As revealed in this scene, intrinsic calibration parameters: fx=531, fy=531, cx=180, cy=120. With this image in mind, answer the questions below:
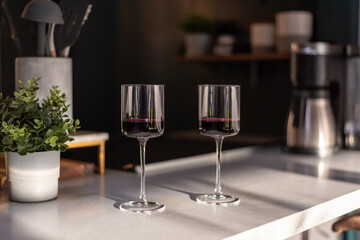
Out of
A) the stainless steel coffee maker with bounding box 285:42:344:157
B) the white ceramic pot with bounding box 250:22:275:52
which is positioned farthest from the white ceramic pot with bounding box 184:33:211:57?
the stainless steel coffee maker with bounding box 285:42:344:157

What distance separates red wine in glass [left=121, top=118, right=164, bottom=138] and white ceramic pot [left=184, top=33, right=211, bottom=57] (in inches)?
67.9

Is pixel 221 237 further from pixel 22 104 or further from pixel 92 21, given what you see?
pixel 92 21

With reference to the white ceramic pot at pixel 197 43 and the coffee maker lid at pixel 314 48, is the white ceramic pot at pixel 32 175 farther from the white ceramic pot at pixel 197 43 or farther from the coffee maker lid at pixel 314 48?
the white ceramic pot at pixel 197 43

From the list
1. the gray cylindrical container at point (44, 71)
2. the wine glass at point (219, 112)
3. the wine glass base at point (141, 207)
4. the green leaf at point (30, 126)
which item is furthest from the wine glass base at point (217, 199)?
the gray cylindrical container at point (44, 71)

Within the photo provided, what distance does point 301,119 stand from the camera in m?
1.94

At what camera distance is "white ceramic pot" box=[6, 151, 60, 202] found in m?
1.10

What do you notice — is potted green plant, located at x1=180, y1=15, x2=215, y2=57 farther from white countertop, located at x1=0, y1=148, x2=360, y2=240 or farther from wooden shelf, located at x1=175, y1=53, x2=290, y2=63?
white countertop, located at x1=0, y1=148, x2=360, y2=240

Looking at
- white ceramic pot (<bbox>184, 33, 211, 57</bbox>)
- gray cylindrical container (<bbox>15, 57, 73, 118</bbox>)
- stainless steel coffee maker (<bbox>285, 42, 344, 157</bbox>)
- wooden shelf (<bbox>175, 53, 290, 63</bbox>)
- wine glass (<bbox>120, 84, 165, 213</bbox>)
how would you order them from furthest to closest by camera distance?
white ceramic pot (<bbox>184, 33, 211, 57</bbox>) → wooden shelf (<bbox>175, 53, 290, 63</bbox>) → stainless steel coffee maker (<bbox>285, 42, 344, 157</bbox>) → gray cylindrical container (<bbox>15, 57, 73, 118</bbox>) → wine glass (<bbox>120, 84, 165, 213</bbox>)

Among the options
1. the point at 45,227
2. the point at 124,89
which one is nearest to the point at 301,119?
the point at 124,89

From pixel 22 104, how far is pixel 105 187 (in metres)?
0.31

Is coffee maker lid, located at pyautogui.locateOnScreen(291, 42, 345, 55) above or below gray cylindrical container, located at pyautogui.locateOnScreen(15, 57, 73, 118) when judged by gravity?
above

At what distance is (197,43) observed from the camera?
108 inches

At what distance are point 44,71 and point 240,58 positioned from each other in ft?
4.67

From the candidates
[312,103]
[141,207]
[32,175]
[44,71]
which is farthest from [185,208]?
[312,103]
